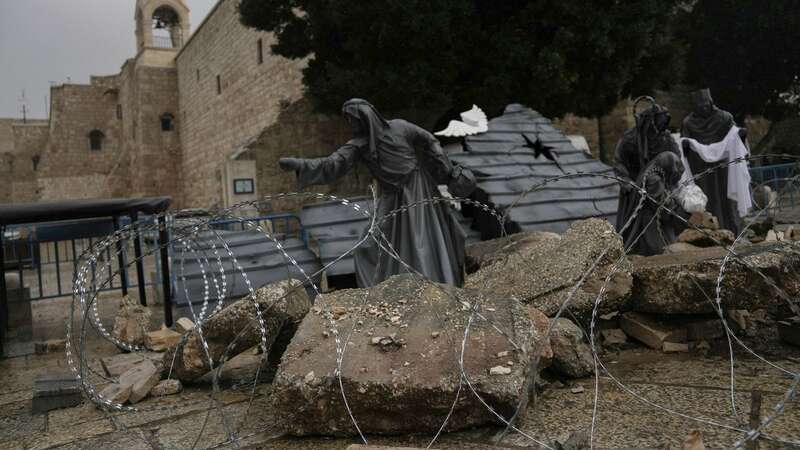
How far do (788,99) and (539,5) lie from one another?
539 inches

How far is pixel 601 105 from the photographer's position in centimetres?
1413

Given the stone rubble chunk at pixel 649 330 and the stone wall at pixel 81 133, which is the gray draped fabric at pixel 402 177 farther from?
the stone wall at pixel 81 133

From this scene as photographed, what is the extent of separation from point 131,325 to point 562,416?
4422 mm

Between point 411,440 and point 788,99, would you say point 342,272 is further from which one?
point 788,99

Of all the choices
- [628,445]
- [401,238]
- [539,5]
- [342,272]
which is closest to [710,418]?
[628,445]

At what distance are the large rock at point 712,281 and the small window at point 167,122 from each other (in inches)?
1096

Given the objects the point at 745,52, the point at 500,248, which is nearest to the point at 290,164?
the point at 500,248

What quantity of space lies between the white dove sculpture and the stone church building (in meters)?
6.64

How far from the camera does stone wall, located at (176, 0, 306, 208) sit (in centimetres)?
1800

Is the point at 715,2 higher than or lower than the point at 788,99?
higher

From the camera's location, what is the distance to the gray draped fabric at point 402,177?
199 inches

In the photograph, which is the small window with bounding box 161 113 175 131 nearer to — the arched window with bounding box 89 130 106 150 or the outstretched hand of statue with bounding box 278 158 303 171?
the arched window with bounding box 89 130 106 150

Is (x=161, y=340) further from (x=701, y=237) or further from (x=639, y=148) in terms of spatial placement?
(x=701, y=237)

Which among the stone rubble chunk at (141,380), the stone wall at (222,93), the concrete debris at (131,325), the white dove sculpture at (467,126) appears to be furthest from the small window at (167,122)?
the stone rubble chunk at (141,380)
